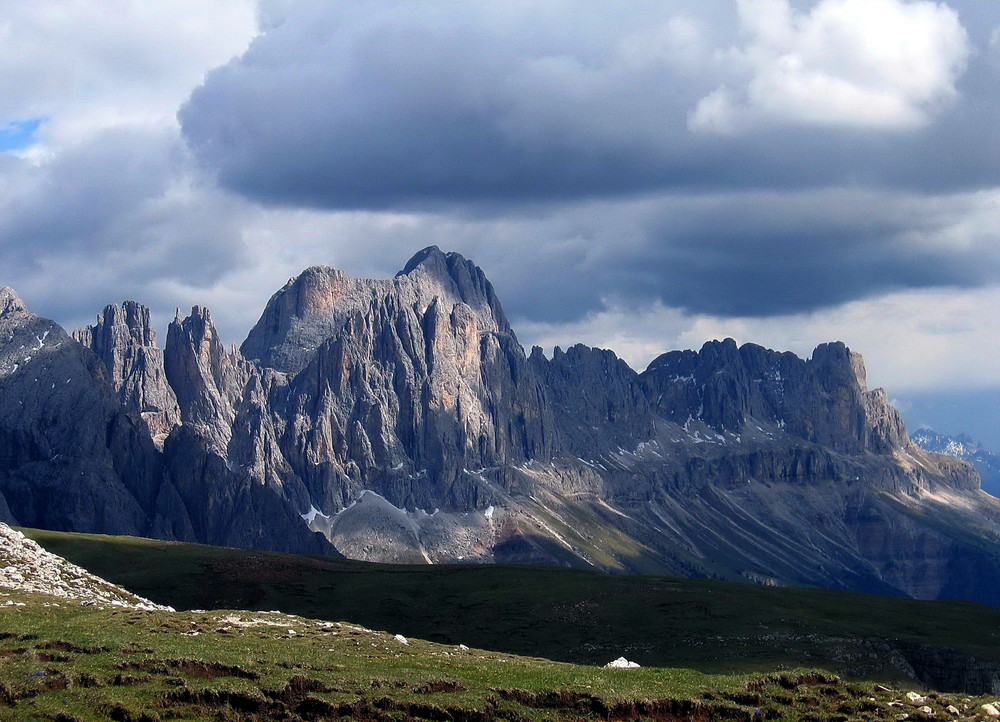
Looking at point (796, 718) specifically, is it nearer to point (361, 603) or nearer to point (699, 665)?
point (699, 665)

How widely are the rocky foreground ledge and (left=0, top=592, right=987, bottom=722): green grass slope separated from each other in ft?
65.2

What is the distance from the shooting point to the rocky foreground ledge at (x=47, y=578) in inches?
2918

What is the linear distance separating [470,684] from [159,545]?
125981 mm

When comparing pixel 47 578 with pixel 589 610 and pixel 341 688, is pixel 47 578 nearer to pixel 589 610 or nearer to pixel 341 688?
pixel 341 688

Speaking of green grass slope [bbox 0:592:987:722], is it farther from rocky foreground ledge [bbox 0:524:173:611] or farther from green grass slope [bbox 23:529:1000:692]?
green grass slope [bbox 23:529:1000:692]

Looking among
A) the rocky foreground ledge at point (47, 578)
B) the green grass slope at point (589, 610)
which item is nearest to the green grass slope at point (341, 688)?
the rocky foreground ledge at point (47, 578)

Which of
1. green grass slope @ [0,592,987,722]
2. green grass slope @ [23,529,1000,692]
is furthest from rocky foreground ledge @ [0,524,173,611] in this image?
green grass slope @ [23,529,1000,692]

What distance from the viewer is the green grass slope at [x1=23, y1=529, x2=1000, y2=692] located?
109 m

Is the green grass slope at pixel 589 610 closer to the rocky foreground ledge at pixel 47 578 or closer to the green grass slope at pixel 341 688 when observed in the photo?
the rocky foreground ledge at pixel 47 578

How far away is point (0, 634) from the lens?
163 feet

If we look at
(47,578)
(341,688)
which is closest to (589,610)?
(47,578)

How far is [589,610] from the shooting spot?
130m

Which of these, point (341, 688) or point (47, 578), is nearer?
point (341, 688)

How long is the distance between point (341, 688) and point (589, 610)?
89.9m
